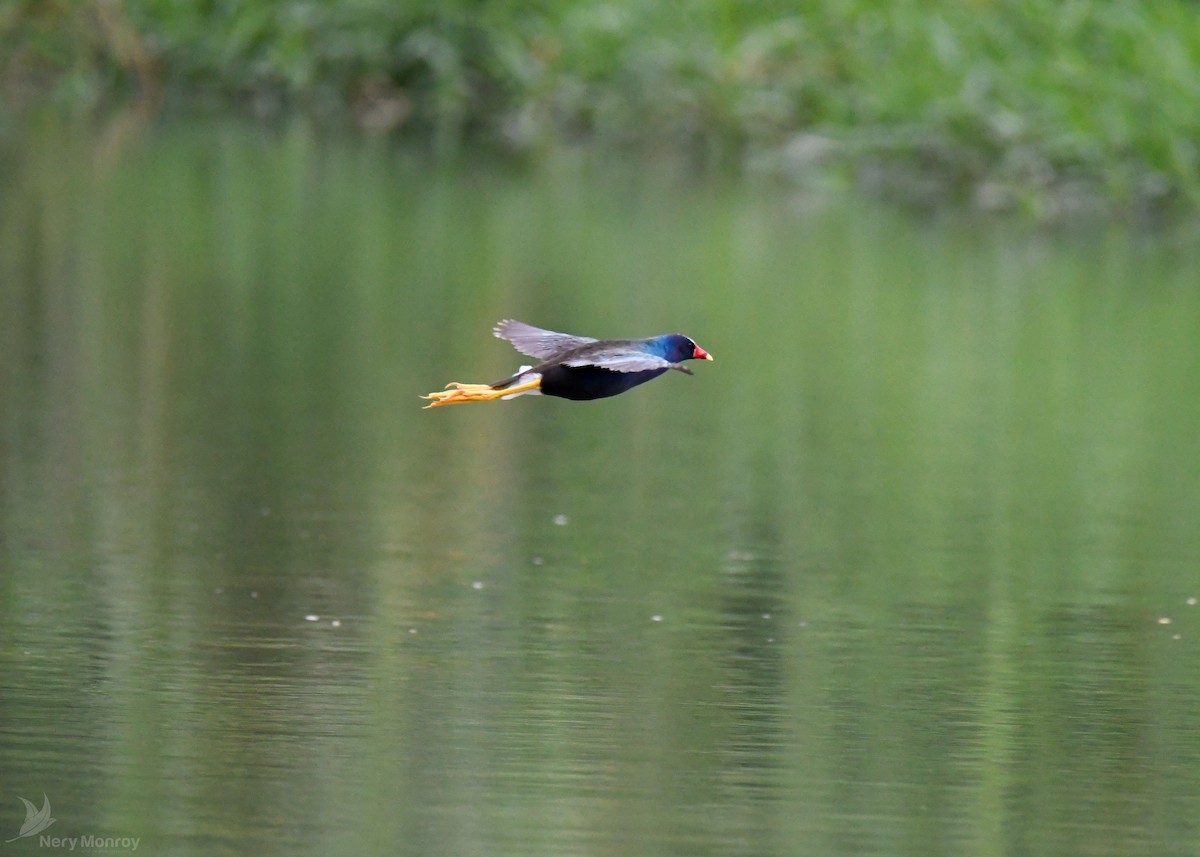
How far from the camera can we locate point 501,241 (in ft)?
68.1

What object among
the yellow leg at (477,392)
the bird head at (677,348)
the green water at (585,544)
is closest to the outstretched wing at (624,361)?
the yellow leg at (477,392)

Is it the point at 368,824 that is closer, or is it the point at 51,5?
the point at 368,824

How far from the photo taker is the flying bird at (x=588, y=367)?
7.38 meters

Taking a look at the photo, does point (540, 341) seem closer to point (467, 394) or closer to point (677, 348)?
point (467, 394)

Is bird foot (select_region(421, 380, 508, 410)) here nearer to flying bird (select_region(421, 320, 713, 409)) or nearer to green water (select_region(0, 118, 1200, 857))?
flying bird (select_region(421, 320, 713, 409))

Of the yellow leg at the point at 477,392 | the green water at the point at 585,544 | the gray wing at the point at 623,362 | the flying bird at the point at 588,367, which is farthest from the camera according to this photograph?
the yellow leg at the point at 477,392

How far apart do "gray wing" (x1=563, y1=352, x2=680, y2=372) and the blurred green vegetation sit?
1756 cm

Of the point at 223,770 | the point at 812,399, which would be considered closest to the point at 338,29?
the point at 812,399

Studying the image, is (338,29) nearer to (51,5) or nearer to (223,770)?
(51,5)

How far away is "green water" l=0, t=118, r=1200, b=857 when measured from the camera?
716 centimetres

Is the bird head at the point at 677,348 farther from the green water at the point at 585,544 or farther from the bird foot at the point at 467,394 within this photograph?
the green water at the point at 585,544

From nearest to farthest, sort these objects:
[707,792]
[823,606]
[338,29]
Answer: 1. [707,792]
2. [823,606]
3. [338,29]

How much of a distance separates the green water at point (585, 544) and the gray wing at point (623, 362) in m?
1.14

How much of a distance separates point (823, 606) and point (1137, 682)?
1484 mm
